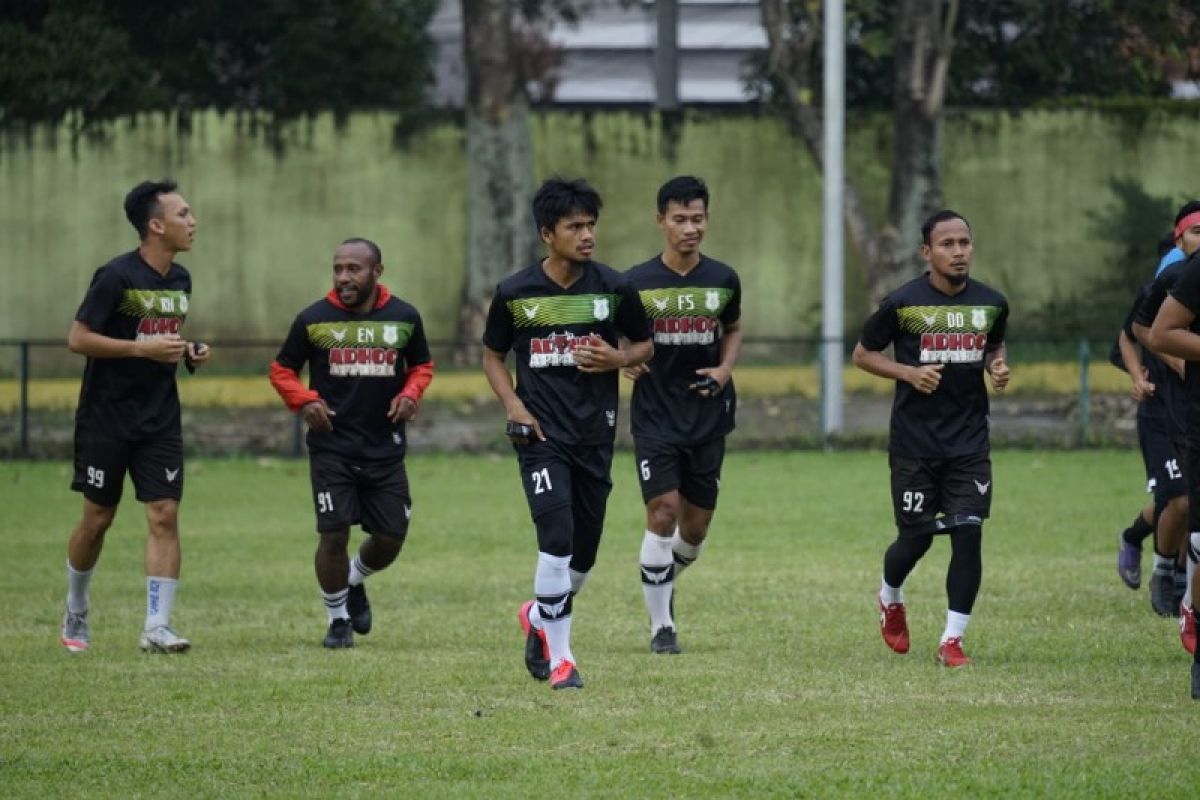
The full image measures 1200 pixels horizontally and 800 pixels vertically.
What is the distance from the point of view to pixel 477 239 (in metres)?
32.6

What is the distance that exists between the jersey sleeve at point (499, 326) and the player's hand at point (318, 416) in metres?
1.36

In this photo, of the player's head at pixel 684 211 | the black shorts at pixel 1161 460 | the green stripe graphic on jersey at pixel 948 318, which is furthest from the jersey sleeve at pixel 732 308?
the black shorts at pixel 1161 460

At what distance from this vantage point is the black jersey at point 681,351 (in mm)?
11875

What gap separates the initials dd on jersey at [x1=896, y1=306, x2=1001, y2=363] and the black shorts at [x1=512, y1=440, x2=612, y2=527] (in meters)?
1.69

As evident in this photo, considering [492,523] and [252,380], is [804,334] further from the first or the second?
Result: [492,523]

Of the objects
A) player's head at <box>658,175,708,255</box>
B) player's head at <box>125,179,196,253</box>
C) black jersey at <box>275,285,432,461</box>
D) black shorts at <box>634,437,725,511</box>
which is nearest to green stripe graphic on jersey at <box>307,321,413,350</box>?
black jersey at <box>275,285,432,461</box>

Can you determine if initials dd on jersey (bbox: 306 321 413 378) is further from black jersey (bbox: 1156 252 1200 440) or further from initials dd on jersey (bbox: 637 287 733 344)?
black jersey (bbox: 1156 252 1200 440)

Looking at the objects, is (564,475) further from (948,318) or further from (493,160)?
(493,160)

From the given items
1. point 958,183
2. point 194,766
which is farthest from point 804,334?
point 194,766

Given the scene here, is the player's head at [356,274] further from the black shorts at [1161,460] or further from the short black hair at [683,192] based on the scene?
the black shorts at [1161,460]

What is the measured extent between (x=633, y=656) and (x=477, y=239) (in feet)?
70.7

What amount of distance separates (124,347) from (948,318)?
13.8ft

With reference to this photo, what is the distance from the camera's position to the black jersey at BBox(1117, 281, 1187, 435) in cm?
1244

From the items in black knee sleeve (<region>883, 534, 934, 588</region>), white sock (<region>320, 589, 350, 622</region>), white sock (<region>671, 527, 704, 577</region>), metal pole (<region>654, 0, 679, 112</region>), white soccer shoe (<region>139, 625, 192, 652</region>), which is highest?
metal pole (<region>654, 0, 679, 112</region>)
